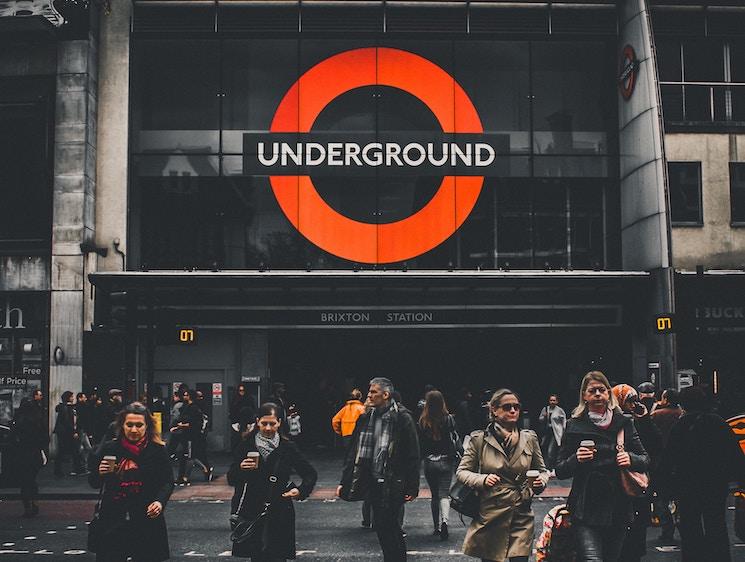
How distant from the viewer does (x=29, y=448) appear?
15.0 m

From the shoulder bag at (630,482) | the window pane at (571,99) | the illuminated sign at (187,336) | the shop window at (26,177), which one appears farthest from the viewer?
the window pane at (571,99)

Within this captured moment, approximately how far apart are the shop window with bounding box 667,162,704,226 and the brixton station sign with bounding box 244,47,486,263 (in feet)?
15.4

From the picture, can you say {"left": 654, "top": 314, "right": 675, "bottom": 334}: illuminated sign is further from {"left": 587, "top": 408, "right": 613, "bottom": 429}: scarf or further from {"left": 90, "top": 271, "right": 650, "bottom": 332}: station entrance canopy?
{"left": 587, "top": 408, "right": 613, "bottom": 429}: scarf

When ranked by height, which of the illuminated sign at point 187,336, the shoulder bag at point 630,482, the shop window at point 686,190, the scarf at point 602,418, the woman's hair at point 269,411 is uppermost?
the shop window at point 686,190

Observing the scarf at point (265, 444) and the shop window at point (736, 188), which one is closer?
the scarf at point (265, 444)

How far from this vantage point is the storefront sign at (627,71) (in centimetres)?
2469

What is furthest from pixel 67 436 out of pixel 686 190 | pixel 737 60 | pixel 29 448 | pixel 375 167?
pixel 737 60

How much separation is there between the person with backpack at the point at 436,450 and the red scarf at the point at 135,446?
538cm

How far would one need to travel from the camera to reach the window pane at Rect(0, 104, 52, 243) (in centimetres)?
2519

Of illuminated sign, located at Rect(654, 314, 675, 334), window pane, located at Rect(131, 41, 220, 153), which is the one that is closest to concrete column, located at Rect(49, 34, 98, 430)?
window pane, located at Rect(131, 41, 220, 153)

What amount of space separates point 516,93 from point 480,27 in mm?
1962

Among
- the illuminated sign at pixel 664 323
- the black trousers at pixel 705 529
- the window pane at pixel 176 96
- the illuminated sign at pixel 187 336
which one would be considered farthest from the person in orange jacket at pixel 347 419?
the window pane at pixel 176 96

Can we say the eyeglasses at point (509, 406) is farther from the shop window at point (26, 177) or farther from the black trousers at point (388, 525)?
the shop window at point (26, 177)

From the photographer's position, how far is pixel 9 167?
25.4 metres
